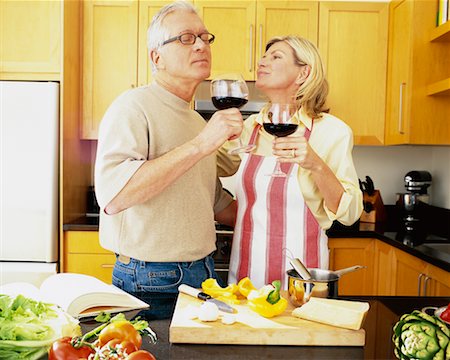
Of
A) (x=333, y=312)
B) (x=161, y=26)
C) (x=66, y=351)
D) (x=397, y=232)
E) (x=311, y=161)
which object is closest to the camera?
(x=66, y=351)

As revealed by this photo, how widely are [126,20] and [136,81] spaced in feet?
1.23

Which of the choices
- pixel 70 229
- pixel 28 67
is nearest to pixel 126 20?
pixel 28 67

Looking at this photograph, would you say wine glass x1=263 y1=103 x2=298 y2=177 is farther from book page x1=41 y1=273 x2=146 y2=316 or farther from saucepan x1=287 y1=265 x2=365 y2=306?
book page x1=41 y1=273 x2=146 y2=316

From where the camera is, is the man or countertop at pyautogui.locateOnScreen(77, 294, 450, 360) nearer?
countertop at pyautogui.locateOnScreen(77, 294, 450, 360)

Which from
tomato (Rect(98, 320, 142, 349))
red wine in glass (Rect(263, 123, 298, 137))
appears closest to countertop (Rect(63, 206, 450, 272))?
red wine in glass (Rect(263, 123, 298, 137))

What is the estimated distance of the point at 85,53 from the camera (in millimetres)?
3621

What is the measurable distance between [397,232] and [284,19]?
146cm

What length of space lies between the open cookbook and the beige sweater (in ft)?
0.91

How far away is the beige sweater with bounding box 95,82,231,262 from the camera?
176 centimetres

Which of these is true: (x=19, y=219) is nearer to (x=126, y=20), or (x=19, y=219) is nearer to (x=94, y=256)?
(x=94, y=256)

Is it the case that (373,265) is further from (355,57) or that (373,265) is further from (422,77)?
(355,57)

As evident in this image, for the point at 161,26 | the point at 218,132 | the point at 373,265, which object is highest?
the point at 161,26

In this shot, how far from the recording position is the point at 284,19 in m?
3.65

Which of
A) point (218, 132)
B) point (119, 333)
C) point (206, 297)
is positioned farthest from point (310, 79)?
point (119, 333)
